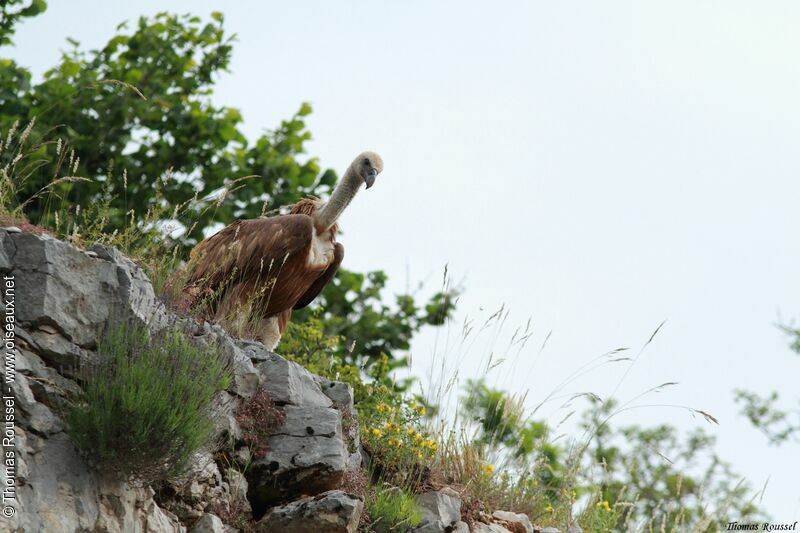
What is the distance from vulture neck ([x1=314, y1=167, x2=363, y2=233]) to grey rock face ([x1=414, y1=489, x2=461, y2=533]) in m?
2.78

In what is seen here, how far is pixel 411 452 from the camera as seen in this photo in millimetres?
8094

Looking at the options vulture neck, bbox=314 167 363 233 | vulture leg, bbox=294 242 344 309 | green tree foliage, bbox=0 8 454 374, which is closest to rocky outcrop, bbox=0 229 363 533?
vulture neck, bbox=314 167 363 233

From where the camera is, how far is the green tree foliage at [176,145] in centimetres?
1436

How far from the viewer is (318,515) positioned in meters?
6.77

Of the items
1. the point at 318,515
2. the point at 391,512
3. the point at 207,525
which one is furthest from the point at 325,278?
the point at 207,525

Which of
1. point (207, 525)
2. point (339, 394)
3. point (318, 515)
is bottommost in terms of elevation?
point (207, 525)

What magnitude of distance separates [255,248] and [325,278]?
3.48 ft

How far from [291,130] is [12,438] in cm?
1029

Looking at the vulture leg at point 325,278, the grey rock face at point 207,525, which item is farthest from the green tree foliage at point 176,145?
the grey rock face at point 207,525

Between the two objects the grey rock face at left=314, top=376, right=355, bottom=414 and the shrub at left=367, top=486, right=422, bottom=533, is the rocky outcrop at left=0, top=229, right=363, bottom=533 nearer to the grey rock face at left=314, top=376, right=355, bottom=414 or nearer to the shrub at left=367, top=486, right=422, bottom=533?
the grey rock face at left=314, top=376, right=355, bottom=414

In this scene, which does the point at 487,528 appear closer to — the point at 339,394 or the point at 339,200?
the point at 339,394

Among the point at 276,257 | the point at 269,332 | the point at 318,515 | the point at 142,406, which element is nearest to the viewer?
the point at 142,406

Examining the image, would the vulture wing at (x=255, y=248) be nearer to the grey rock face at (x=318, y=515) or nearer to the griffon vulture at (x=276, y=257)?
the griffon vulture at (x=276, y=257)

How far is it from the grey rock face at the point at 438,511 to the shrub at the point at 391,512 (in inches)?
2.4
